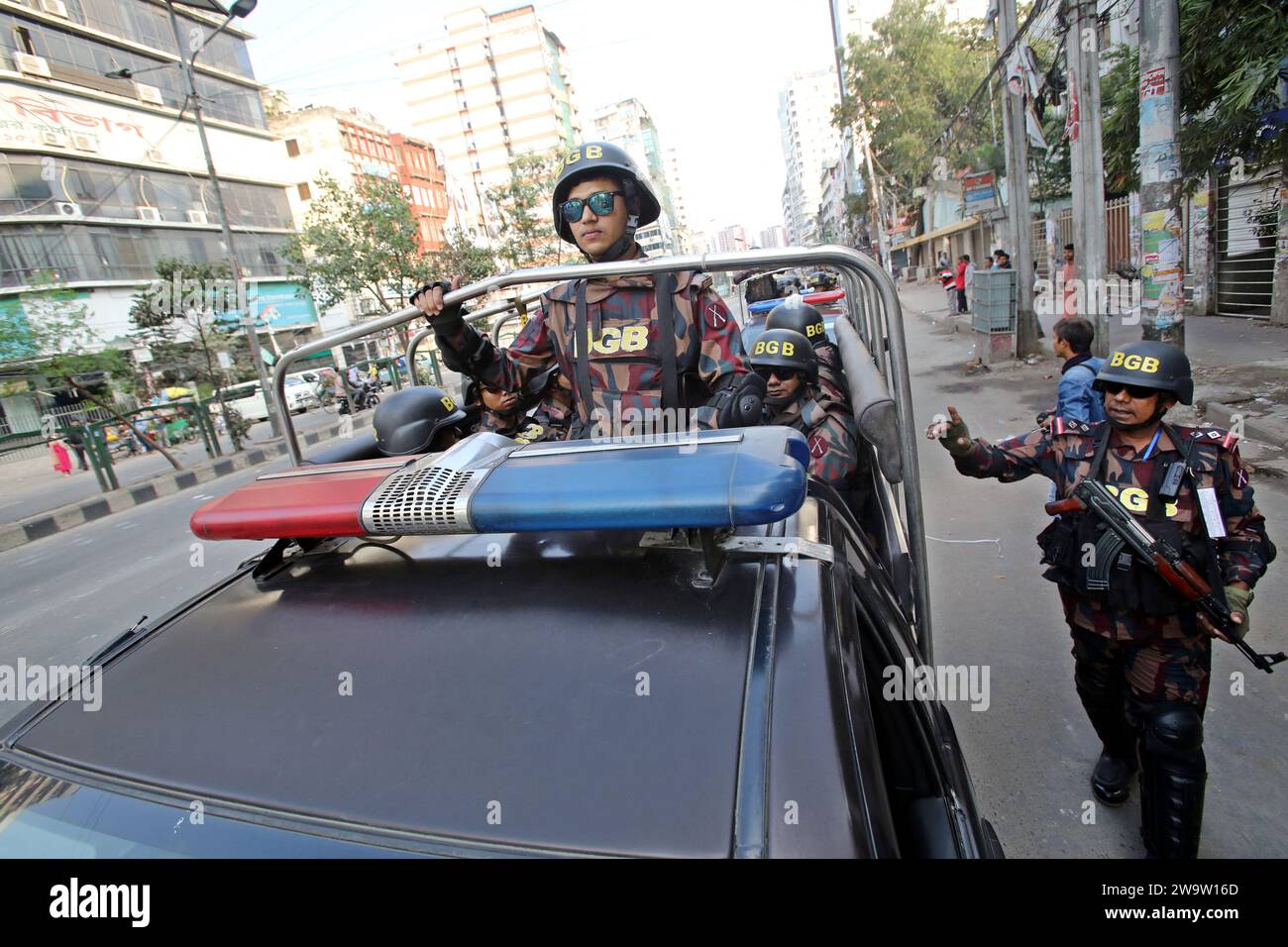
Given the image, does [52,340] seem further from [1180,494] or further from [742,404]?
[1180,494]

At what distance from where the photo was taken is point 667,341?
7.60ft

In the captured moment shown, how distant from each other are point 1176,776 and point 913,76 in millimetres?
33863

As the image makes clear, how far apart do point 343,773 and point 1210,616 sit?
227 cm

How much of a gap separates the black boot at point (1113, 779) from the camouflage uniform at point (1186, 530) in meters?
0.39

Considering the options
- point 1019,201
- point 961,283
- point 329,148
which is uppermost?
point 329,148

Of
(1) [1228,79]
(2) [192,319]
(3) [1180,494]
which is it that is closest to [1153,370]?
(3) [1180,494]

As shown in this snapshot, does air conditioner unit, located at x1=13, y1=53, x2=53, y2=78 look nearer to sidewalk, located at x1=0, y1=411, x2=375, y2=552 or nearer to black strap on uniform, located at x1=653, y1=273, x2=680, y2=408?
sidewalk, located at x1=0, y1=411, x2=375, y2=552

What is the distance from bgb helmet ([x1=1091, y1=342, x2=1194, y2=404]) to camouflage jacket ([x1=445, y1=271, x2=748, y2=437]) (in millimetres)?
1153

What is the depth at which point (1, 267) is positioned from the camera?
884 inches

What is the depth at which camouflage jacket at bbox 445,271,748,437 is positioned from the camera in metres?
2.38

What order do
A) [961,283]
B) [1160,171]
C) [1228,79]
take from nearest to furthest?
[1228,79] < [1160,171] < [961,283]
